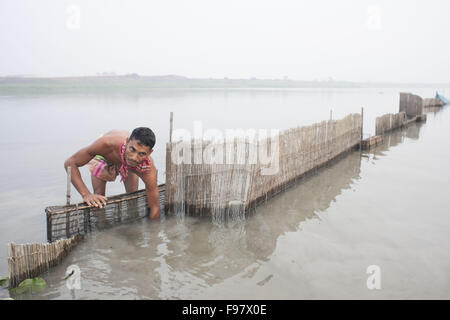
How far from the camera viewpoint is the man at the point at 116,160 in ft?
13.8

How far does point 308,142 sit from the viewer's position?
269 inches

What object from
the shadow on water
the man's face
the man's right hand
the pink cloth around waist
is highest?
the man's face

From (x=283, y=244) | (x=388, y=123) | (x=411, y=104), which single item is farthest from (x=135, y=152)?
(x=411, y=104)

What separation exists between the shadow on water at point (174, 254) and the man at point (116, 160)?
1.64 ft

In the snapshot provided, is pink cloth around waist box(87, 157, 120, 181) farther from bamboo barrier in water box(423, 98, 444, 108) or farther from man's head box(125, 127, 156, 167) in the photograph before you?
bamboo barrier in water box(423, 98, 444, 108)

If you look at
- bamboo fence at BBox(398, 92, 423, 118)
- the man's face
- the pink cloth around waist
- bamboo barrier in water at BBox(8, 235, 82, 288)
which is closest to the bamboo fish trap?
bamboo barrier in water at BBox(8, 235, 82, 288)

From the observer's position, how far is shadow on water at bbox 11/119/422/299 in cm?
349

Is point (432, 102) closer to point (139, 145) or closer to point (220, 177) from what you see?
point (220, 177)

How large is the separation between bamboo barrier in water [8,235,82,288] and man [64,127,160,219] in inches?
27.9

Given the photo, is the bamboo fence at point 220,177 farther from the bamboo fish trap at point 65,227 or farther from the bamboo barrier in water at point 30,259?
the bamboo barrier in water at point 30,259

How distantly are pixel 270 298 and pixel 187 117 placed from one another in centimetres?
1659

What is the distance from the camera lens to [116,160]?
180 inches

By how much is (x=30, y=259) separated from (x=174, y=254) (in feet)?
4.87
